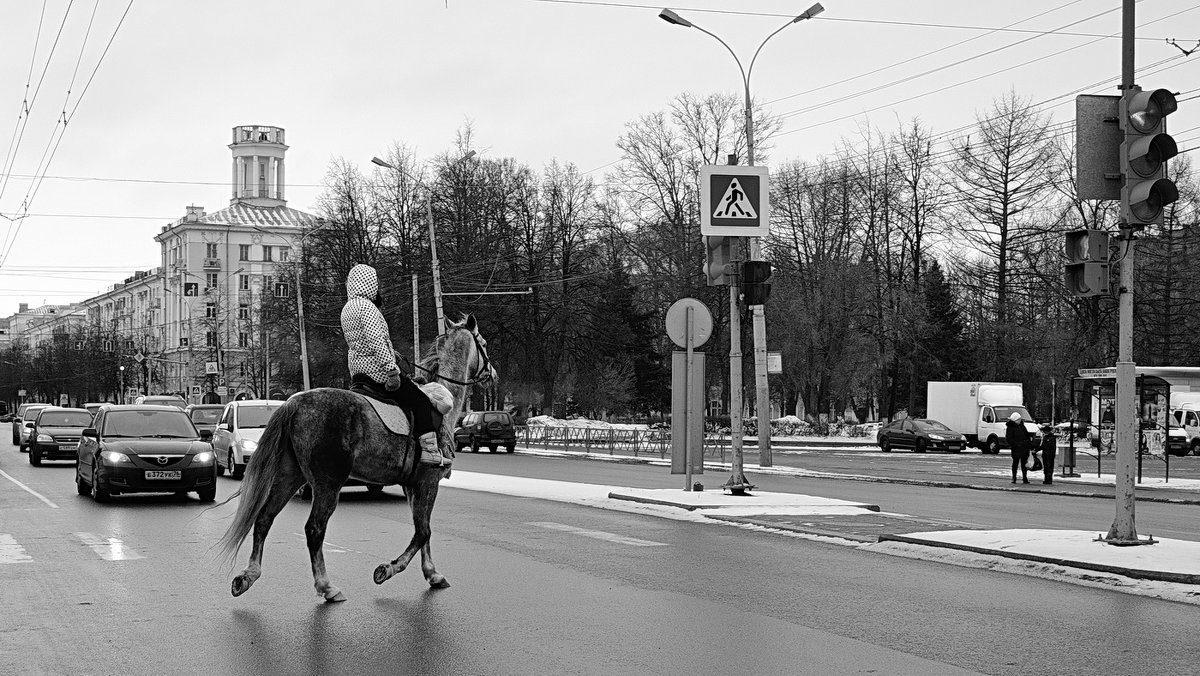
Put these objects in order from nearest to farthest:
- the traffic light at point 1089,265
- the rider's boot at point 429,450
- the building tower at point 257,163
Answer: the rider's boot at point 429,450
the traffic light at point 1089,265
the building tower at point 257,163

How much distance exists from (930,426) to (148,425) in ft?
125

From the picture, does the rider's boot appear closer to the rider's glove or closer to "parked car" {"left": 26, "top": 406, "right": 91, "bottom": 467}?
the rider's glove

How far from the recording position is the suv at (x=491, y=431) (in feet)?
163

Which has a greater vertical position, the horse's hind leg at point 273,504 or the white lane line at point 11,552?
the horse's hind leg at point 273,504

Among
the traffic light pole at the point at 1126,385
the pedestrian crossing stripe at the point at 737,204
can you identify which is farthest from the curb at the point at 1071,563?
the pedestrian crossing stripe at the point at 737,204

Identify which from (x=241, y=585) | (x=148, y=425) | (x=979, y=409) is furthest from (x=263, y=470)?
(x=979, y=409)

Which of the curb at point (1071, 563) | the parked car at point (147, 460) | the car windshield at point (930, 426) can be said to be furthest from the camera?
the car windshield at point (930, 426)

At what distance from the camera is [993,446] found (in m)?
52.3

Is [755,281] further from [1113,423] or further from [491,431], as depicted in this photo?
[491,431]

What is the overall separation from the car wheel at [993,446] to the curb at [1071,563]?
132ft

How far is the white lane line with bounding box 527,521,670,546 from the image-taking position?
46.7ft

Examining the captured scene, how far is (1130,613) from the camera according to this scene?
30.8 feet

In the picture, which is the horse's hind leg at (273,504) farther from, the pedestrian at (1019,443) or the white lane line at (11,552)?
the pedestrian at (1019,443)

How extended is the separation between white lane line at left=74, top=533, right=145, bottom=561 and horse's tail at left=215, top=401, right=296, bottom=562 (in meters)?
3.37
